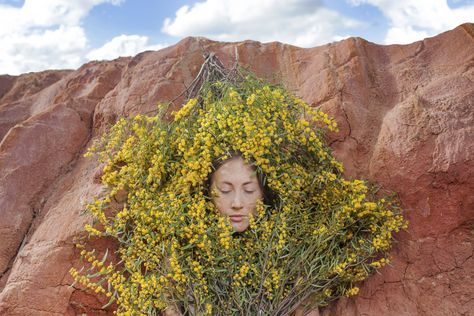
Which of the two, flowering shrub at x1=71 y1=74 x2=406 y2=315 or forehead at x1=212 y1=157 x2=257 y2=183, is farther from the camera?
forehead at x1=212 y1=157 x2=257 y2=183

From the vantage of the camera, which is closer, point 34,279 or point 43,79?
point 34,279

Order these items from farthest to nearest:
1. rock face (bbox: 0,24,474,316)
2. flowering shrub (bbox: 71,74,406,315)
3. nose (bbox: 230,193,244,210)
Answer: rock face (bbox: 0,24,474,316) → nose (bbox: 230,193,244,210) → flowering shrub (bbox: 71,74,406,315)

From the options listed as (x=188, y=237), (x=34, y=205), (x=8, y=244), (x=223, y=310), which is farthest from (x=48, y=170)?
(x=223, y=310)

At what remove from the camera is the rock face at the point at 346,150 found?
13.6 feet

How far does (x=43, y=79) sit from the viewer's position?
22.2 ft

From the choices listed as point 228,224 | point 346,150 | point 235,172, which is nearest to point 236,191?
point 235,172

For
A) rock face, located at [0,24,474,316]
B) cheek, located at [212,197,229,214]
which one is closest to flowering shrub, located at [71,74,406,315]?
cheek, located at [212,197,229,214]

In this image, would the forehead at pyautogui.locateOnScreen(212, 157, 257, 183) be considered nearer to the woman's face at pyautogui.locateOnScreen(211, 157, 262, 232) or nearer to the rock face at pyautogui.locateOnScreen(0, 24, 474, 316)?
the woman's face at pyautogui.locateOnScreen(211, 157, 262, 232)

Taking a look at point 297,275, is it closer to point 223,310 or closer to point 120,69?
point 223,310

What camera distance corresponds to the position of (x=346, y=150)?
14.7 ft

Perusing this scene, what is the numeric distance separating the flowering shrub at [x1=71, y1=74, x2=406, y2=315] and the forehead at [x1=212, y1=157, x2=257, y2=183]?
0.25ft

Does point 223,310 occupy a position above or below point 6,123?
below

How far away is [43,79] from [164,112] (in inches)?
116

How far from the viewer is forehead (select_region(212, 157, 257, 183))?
4012 millimetres
